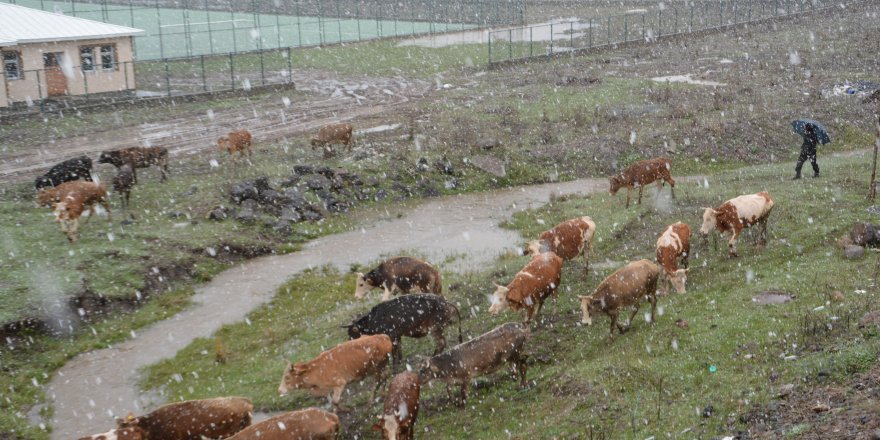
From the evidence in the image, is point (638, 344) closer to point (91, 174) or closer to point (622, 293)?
point (622, 293)

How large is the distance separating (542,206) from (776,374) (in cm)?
1454

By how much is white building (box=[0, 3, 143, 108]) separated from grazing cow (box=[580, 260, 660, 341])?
98.1 feet

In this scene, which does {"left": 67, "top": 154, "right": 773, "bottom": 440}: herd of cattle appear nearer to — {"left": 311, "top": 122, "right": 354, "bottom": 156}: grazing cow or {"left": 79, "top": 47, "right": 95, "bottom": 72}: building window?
{"left": 311, "top": 122, "right": 354, "bottom": 156}: grazing cow

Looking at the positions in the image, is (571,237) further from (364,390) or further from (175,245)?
(175,245)

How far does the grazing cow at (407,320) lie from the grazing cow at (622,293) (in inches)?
95.6

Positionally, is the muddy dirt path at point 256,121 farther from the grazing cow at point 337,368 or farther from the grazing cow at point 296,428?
the grazing cow at point 296,428

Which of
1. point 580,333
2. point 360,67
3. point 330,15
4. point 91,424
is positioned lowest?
point 91,424

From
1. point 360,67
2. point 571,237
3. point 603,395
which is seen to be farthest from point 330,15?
point 603,395

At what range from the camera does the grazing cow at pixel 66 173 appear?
25.7 metres

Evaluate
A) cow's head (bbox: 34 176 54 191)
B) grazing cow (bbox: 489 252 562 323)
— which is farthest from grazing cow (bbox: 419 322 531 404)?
cow's head (bbox: 34 176 54 191)

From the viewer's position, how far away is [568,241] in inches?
713

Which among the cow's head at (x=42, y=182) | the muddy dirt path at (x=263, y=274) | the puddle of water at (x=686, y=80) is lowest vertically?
the muddy dirt path at (x=263, y=274)

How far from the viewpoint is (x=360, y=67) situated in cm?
4956

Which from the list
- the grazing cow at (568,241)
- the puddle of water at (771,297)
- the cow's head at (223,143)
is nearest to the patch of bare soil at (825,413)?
the puddle of water at (771,297)
